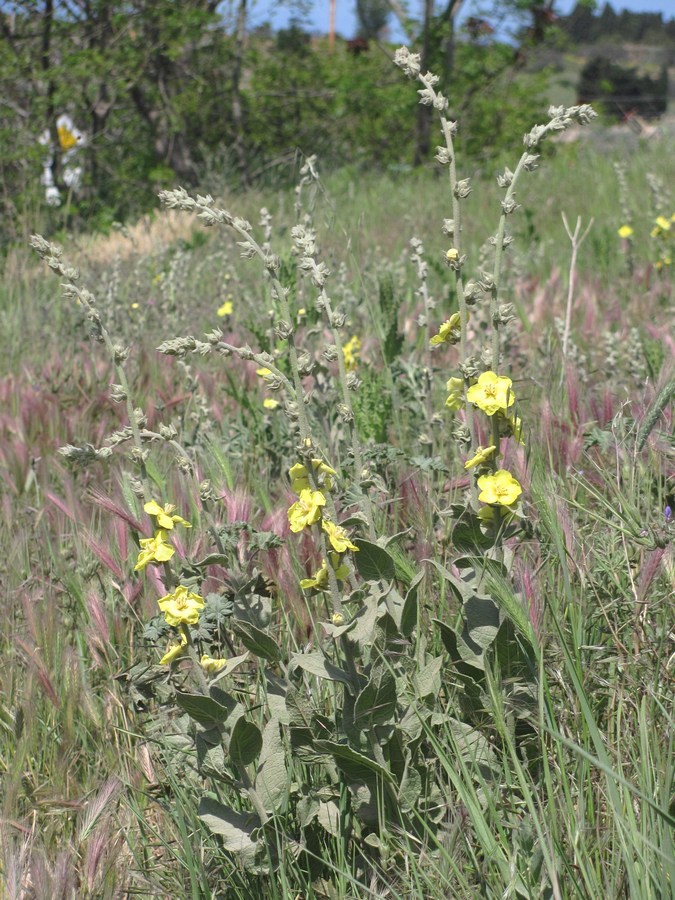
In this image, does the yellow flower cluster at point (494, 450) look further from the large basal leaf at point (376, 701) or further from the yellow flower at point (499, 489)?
the large basal leaf at point (376, 701)

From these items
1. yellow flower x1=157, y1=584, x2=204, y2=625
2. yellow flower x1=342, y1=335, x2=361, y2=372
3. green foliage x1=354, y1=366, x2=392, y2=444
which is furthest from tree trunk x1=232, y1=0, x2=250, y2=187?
yellow flower x1=157, y1=584, x2=204, y2=625

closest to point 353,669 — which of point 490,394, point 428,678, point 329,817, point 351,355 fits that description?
point 428,678

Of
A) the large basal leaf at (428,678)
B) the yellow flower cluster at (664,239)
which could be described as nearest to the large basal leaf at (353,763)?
the large basal leaf at (428,678)

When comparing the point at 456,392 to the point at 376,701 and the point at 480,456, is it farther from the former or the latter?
the point at 376,701

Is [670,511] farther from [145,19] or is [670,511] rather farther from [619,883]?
[145,19]

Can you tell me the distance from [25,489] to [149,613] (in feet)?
3.65

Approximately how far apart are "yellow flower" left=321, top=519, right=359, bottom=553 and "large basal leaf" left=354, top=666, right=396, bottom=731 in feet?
0.59

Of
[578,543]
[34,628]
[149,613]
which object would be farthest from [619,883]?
[34,628]

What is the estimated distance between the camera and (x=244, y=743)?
129cm

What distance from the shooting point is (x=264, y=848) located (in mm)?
1338

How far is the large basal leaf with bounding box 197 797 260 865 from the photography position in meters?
1.30

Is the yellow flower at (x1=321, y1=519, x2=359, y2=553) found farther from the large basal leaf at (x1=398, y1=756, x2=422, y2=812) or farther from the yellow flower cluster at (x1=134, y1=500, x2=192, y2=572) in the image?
the large basal leaf at (x1=398, y1=756, x2=422, y2=812)

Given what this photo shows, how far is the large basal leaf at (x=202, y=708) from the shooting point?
4.01 ft

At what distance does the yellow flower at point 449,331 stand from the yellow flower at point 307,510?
12.7 inches
